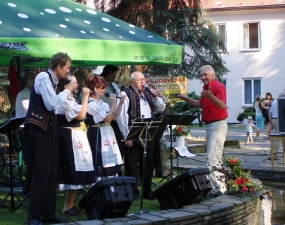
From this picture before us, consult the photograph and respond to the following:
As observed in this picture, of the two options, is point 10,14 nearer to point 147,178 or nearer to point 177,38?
point 147,178

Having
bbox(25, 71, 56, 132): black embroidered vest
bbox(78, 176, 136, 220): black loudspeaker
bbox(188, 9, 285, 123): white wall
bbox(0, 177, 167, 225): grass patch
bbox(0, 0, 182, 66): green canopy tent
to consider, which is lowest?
bbox(0, 177, 167, 225): grass patch

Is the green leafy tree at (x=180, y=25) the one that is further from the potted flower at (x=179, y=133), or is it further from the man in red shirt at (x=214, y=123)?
the man in red shirt at (x=214, y=123)

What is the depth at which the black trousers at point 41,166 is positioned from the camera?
6.48 m

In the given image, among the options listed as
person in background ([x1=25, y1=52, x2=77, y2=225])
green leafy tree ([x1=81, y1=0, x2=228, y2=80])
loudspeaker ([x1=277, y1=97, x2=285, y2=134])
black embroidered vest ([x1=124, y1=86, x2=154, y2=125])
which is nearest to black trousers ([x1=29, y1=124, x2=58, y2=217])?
person in background ([x1=25, y1=52, x2=77, y2=225])

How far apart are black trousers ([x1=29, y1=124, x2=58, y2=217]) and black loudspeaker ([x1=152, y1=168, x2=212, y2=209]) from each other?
154cm

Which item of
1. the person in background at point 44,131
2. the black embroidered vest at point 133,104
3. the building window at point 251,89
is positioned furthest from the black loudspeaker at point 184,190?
the building window at point 251,89

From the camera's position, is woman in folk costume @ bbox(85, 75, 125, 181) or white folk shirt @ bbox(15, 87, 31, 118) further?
white folk shirt @ bbox(15, 87, 31, 118)

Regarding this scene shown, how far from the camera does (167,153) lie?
12.1m

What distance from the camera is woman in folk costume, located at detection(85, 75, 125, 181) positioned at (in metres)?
7.52

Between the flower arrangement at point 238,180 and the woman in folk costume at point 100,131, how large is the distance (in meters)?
1.73

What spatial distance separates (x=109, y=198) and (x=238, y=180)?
2.53m

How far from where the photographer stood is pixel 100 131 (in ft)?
24.9

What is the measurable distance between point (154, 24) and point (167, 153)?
6.38 m

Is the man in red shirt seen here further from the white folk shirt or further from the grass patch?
the white folk shirt
